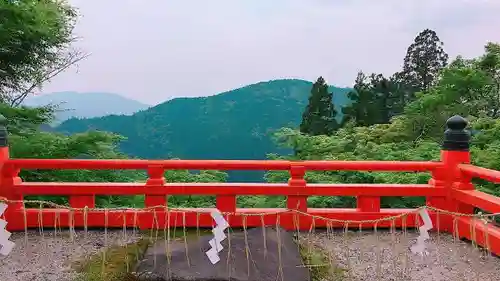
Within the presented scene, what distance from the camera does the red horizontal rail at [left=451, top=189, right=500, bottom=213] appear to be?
4957 millimetres

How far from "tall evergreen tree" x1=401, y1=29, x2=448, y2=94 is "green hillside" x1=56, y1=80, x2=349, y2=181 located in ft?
9.09

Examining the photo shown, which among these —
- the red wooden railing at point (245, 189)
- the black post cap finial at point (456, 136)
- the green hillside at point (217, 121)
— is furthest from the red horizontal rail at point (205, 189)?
the green hillside at point (217, 121)

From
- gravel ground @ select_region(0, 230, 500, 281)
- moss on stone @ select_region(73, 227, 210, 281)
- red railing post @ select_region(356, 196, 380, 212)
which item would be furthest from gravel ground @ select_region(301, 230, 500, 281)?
moss on stone @ select_region(73, 227, 210, 281)

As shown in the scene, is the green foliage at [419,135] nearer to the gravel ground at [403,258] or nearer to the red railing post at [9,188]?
the gravel ground at [403,258]

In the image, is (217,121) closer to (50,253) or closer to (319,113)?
(319,113)

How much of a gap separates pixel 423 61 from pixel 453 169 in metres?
14.6

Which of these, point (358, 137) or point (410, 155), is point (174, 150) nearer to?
point (358, 137)

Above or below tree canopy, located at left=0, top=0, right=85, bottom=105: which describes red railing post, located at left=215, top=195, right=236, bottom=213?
below

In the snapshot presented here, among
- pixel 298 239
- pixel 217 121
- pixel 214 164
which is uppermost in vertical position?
pixel 217 121

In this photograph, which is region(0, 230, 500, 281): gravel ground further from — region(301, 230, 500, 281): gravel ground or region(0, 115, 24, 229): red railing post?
region(0, 115, 24, 229): red railing post

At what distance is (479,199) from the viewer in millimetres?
5172

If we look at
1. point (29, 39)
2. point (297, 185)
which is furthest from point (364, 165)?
point (29, 39)

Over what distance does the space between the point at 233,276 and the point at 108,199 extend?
565 centimetres

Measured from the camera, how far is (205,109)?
22.6 meters
